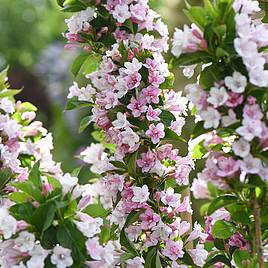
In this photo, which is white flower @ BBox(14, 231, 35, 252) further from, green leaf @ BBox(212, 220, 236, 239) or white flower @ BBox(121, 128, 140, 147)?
green leaf @ BBox(212, 220, 236, 239)

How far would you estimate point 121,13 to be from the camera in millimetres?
1521

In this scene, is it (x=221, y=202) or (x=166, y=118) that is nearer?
(x=221, y=202)

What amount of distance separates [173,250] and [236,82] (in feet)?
1.42

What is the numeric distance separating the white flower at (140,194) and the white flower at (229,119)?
0.88 ft

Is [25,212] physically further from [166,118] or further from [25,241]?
[166,118]

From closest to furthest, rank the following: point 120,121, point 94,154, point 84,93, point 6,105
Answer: point 120,121
point 84,93
point 6,105
point 94,154

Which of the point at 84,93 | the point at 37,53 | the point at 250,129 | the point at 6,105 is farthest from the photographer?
the point at 37,53

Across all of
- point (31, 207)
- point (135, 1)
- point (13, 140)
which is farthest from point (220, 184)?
point (13, 140)

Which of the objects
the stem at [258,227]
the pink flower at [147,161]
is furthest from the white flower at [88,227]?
the stem at [258,227]

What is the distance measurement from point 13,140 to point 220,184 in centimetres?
62

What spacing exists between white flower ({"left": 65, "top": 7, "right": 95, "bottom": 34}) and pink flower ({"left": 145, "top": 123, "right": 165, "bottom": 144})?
0.90ft

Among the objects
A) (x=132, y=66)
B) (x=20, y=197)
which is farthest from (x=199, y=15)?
(x=20, y=197)

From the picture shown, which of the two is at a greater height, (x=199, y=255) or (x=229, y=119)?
(x=229, y=119)

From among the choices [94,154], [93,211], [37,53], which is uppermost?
[93,211]
